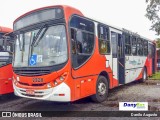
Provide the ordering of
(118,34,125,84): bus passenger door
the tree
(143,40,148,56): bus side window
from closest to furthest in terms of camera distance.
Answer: (118,34,125,84): bus passenger door → (143,40,148,56): bus side window → the tree

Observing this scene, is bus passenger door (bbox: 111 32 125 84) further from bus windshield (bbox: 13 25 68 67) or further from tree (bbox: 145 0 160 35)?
tree (bbox: 145 0 160 35)

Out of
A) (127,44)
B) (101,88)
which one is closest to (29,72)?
(101,88)

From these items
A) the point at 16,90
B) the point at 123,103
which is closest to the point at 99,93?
→ the point at 123,103

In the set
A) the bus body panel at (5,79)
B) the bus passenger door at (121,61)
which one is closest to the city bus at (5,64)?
the bus body panel at (5,79)

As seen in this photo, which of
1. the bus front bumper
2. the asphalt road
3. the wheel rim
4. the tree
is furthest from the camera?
the tree

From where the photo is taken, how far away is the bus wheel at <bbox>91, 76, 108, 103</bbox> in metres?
7.47

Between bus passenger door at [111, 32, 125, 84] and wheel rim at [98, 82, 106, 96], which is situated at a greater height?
bus passenger door at [111, 32, 125, 84]

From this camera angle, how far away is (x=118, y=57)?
9.33 meters

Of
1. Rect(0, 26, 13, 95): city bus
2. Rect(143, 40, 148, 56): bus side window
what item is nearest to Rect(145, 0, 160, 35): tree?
Rect(143, 40, 148, 56): bus side window

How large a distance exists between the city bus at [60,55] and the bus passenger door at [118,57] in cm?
76

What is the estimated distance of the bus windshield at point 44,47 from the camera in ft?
19.6

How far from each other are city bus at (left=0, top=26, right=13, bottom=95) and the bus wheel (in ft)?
10.1

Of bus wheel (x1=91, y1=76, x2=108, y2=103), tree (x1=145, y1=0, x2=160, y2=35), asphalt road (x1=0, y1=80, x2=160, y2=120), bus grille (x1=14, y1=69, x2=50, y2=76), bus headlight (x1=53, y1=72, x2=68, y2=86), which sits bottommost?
asphalt road (x1=0, y1=80, x2=160, y2=120)

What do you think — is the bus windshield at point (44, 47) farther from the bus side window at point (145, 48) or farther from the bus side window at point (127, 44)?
the bus side window at point (145, 48)
